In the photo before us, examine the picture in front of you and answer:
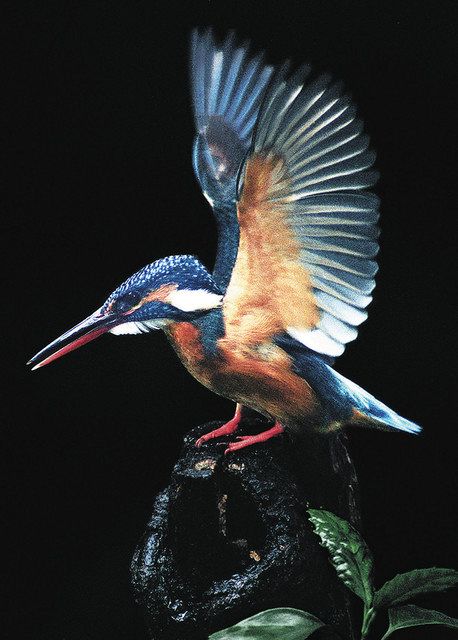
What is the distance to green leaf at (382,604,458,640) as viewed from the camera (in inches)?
90.3

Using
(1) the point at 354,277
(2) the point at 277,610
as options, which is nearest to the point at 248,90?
(1) the point at 354,277

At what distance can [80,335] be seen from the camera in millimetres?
2527

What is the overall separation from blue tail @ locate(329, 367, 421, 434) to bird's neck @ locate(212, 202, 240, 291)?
1.14 feet

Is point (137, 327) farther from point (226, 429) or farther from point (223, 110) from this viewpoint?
point (223, 110)

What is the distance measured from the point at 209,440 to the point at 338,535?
438 millimetres

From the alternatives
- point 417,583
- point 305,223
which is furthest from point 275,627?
point 305,223

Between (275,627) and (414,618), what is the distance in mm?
309

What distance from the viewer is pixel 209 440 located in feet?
8.51

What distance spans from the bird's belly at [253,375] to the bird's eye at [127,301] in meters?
0.11

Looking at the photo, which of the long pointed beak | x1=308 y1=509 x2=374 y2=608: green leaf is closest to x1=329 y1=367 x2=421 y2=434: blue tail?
x1=308 y1=509 x2=374 y2=608: green leaf

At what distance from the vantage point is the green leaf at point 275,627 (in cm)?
223

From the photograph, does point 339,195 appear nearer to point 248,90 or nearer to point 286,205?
point 286,205

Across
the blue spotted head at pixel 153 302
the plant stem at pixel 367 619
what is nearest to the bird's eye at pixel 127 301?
the blue spotted head at pixel 153 302

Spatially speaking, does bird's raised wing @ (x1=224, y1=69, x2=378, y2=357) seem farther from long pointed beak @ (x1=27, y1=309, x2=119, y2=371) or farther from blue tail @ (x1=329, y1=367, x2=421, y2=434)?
long pointed beak @ (x1=27, y1=309, x2=119, y2=371)
